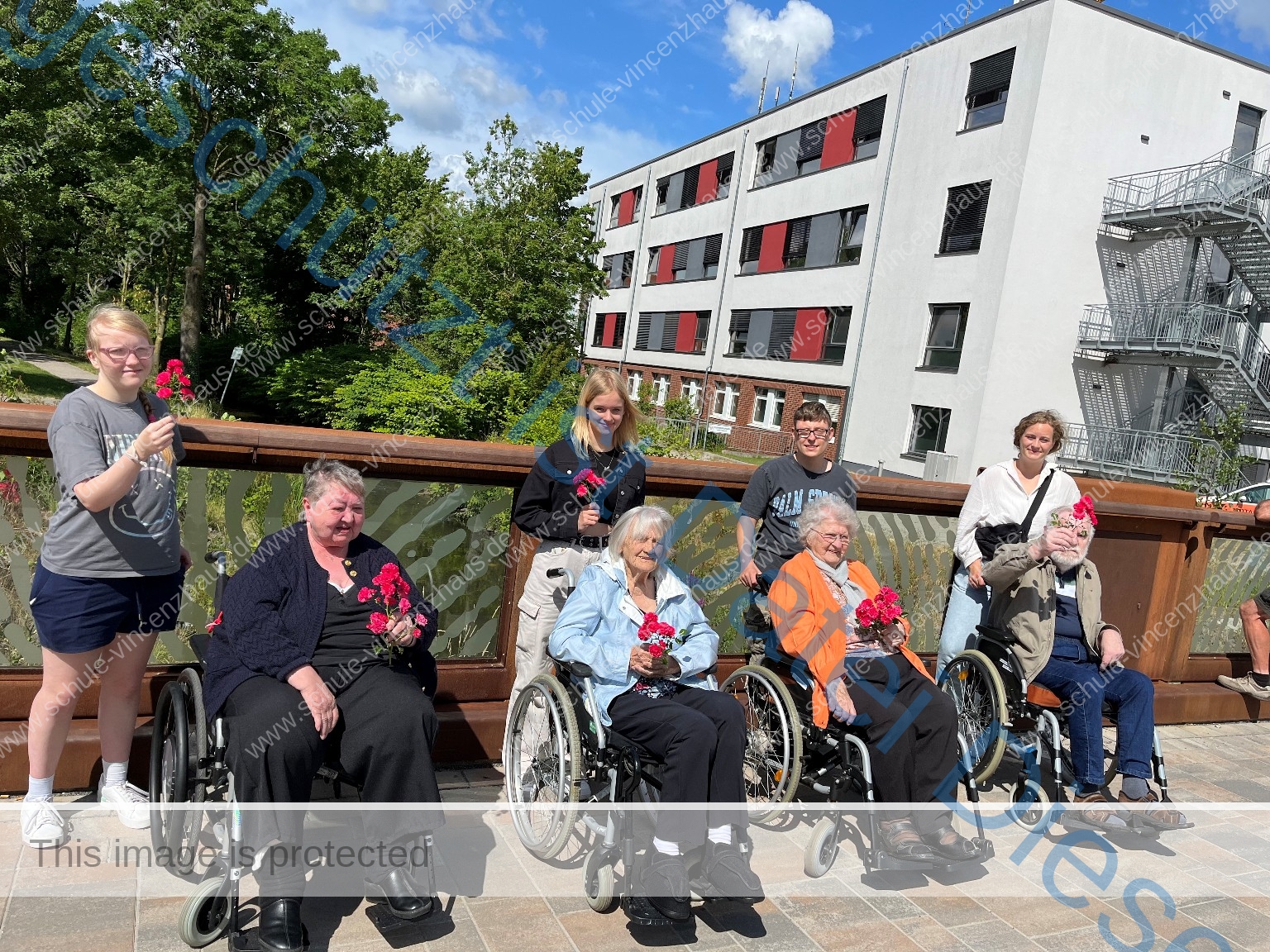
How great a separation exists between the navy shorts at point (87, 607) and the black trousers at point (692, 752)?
61.6 inches

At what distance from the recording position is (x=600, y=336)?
4244cm

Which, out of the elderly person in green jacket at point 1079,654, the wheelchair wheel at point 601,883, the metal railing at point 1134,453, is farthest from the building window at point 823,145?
the wheelchair wheel at point 601,883

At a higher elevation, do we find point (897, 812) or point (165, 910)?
point (897, 812)

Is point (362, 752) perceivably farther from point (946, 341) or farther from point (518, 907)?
point (946, 341)

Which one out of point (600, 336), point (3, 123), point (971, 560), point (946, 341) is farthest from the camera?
point (600, 336)

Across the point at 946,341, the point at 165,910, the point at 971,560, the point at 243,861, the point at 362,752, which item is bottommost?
the point at 165,910

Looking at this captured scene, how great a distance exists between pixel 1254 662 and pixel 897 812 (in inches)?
161

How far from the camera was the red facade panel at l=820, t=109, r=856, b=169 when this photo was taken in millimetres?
26141

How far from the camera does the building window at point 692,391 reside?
32.5m

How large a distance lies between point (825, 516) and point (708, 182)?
31982mm

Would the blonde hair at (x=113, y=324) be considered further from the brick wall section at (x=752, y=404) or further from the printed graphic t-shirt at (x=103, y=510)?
the brick wall section at (x=752, y=404)

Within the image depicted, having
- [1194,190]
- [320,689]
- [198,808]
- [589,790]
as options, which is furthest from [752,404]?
[198,808]

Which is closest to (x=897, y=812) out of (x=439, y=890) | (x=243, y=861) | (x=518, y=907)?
(x=518, y=907)

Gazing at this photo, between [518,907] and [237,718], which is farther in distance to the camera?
[518,907]
